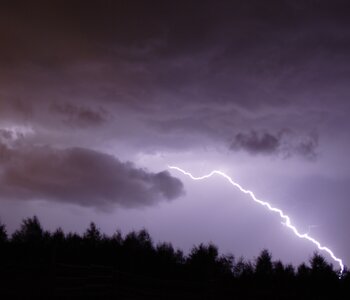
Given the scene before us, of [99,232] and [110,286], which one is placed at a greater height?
[99,232]

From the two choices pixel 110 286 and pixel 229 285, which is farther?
pixel 229 285

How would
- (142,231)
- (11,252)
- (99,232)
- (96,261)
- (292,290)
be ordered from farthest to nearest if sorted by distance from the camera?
(142,231) < (99,232) < (96,261) < (11,252) < (292,290)

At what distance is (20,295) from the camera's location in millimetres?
15281

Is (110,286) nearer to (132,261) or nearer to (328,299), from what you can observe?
(328,299)

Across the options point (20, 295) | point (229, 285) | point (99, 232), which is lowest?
point (20, 295)

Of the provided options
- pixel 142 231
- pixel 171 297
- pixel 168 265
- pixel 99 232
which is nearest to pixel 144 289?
pixel 171 297

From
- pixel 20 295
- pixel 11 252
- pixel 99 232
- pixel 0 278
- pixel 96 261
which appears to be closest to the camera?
pixel 20 295

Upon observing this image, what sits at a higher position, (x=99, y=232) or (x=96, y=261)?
(x=99, y=232)

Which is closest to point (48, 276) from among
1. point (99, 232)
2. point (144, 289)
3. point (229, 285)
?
point (144, 289)

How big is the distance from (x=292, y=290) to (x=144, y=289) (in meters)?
6.32

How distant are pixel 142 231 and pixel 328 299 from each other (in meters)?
45.7

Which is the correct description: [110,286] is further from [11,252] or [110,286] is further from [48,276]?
[11,252]

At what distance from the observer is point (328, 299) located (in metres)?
21.2

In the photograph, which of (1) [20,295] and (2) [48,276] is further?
(2) [48,276]
